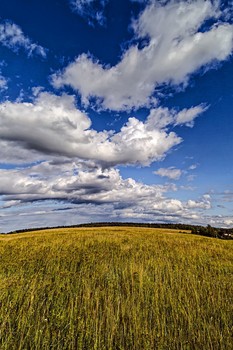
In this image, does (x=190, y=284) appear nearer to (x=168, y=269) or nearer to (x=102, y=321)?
(x=168, y=269)

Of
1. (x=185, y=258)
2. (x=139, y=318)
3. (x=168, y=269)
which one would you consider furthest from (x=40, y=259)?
(x=139, y=318)

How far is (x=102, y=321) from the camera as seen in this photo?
5.36 m

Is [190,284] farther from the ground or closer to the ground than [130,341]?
farther from the ground

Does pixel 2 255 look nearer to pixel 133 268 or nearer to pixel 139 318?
pixel 133 268

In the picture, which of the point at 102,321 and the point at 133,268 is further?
the point at 133,268

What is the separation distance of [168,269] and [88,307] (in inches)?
169

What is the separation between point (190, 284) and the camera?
26.3ft

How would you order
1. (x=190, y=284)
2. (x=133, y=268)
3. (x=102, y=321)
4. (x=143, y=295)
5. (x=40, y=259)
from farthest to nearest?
(x=40, y=259), (x=133, y=268), (x=190, y=284), (x=143, y=295), (x=102, y=321)

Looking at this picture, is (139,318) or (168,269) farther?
(168,269)

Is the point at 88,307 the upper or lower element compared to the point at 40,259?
lower

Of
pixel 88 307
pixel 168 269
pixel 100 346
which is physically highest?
pixel 168 269

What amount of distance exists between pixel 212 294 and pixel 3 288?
5785 mm

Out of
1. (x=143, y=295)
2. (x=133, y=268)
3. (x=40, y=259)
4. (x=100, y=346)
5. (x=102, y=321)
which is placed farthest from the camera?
(x=40, y=259)

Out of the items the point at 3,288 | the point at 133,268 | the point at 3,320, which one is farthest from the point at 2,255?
the point at 3,320
